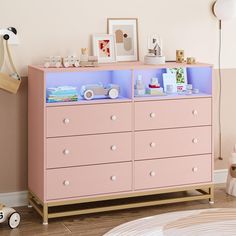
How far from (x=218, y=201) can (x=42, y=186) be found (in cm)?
132

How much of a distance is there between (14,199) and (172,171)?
3.61 ft

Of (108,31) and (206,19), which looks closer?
(108,31)

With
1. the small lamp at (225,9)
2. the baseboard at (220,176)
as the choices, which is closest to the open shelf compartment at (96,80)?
the small lamp at (225,9)

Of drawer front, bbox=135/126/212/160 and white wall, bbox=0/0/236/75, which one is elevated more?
white wall, bbox=0/0/236/75

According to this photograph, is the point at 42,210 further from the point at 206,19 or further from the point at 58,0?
the point at 206,19

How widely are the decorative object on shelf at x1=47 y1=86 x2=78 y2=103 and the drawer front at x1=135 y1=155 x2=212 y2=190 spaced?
63 centimetres

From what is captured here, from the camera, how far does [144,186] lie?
4117 mm

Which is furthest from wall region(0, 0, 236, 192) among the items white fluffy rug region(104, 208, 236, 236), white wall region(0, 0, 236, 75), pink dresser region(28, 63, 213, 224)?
white fluffy rug region(104, 208, 236, 236)

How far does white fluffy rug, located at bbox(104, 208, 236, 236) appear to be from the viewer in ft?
12.1

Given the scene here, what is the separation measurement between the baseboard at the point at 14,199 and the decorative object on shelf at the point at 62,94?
2.55 ft

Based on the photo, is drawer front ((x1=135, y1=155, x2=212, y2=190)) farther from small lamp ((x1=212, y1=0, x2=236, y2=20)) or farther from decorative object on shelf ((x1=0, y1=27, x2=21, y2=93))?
small lamp ((x1=212, y1=0, x2=236, y2=20))

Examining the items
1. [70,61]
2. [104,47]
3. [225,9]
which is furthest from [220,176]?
[70,61]

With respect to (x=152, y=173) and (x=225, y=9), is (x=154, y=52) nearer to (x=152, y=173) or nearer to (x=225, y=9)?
(x=225, y=9)

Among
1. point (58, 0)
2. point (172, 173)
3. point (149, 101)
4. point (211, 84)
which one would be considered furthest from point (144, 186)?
point (58, 0)
